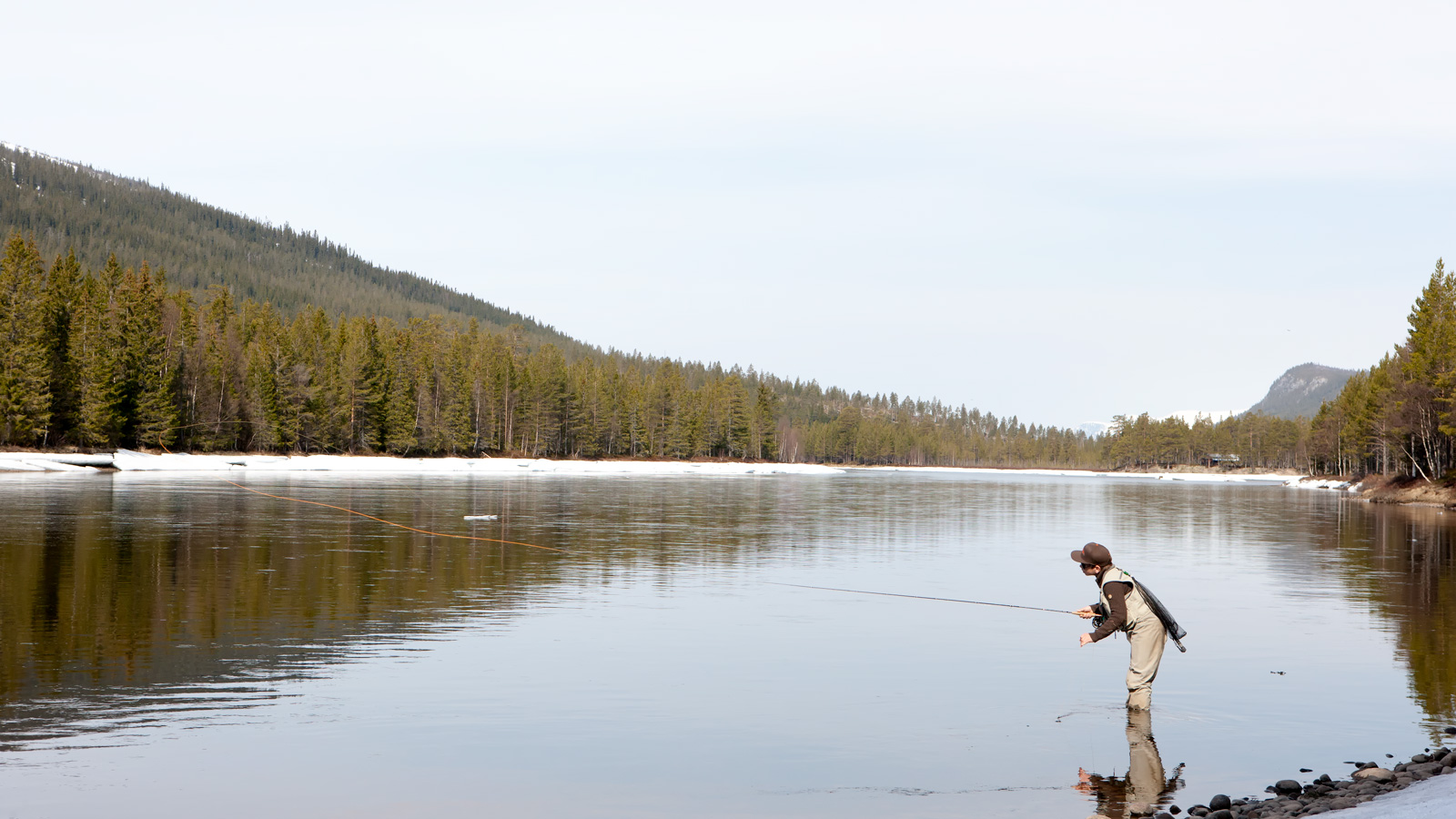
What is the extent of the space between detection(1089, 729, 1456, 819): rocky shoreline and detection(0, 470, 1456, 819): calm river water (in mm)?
324

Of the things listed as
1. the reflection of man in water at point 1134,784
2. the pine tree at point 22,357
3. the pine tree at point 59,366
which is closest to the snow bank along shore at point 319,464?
the pine tree at point 22,357

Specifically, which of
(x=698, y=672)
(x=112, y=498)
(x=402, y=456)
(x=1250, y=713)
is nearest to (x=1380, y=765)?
(x=1250, y=713)

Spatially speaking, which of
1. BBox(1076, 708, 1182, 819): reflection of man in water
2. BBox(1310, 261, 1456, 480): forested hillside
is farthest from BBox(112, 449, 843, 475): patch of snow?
BBox(1076, 708, 1182, 819): reflection of man in water

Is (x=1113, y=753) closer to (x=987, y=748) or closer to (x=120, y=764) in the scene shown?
(x=987, y=748)

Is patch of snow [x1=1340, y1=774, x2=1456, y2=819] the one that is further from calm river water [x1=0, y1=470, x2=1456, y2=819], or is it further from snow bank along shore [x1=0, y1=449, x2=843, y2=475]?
snow bank along shore [x1=0, y1=449, x2=843, y2=475]

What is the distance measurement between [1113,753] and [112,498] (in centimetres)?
4234

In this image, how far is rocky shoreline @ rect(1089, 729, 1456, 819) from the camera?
8.09 meters

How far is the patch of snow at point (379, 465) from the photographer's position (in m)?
79.8

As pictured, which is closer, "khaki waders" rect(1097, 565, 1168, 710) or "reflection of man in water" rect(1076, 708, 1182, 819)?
"reflection of man in water" rect(1076, 708, 1182, 819)

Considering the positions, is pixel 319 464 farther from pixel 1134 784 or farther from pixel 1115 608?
pixel 1134 784


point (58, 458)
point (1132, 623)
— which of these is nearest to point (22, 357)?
point (58, 458)

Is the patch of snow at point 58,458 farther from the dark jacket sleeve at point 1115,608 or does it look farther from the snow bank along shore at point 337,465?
the dark jacket sleeve at point 1115,608

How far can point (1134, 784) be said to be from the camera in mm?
9078

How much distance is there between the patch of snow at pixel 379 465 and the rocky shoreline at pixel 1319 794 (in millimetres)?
81286
